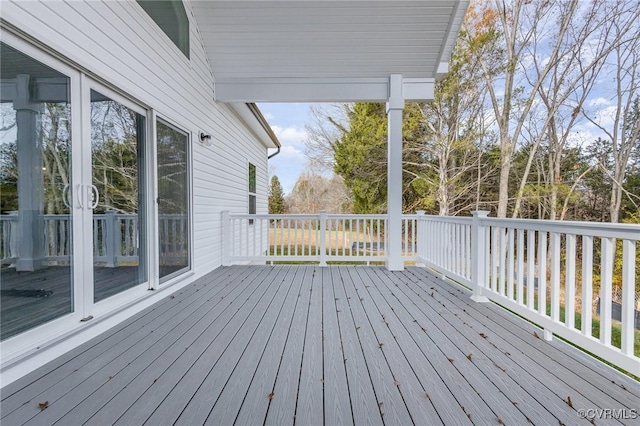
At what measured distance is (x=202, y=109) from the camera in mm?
4496

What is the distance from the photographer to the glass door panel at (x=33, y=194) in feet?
5.83

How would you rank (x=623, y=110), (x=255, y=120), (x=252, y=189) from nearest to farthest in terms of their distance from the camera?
(x=255, y=120) < (x=252, y=189) < (x=623, y=110)

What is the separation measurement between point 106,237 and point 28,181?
740 mm

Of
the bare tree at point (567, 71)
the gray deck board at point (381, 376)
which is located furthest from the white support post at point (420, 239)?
the bare tree at point (567, 71)

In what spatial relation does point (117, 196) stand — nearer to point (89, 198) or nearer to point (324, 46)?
point (89, 198)

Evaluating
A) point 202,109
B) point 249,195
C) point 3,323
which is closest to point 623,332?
point 3,323

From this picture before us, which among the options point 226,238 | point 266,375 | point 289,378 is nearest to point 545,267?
point 289,378

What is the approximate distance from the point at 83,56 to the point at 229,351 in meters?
2.37

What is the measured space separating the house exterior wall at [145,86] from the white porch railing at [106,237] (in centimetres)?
39

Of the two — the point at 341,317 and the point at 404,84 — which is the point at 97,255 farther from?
the point at 404,84

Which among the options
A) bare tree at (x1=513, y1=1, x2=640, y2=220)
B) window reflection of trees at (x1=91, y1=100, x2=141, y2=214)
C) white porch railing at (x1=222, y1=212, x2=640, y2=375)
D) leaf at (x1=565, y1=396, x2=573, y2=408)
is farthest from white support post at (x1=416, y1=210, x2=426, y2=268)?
bare tree at (x1=513, y1=1, x2=640, y2=220)

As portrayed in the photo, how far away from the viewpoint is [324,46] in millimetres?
4410

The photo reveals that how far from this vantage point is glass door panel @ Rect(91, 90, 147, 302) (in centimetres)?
245

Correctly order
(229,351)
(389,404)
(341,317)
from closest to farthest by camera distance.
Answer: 1. (389,404)
2. (229,351)
3. (341,317)
